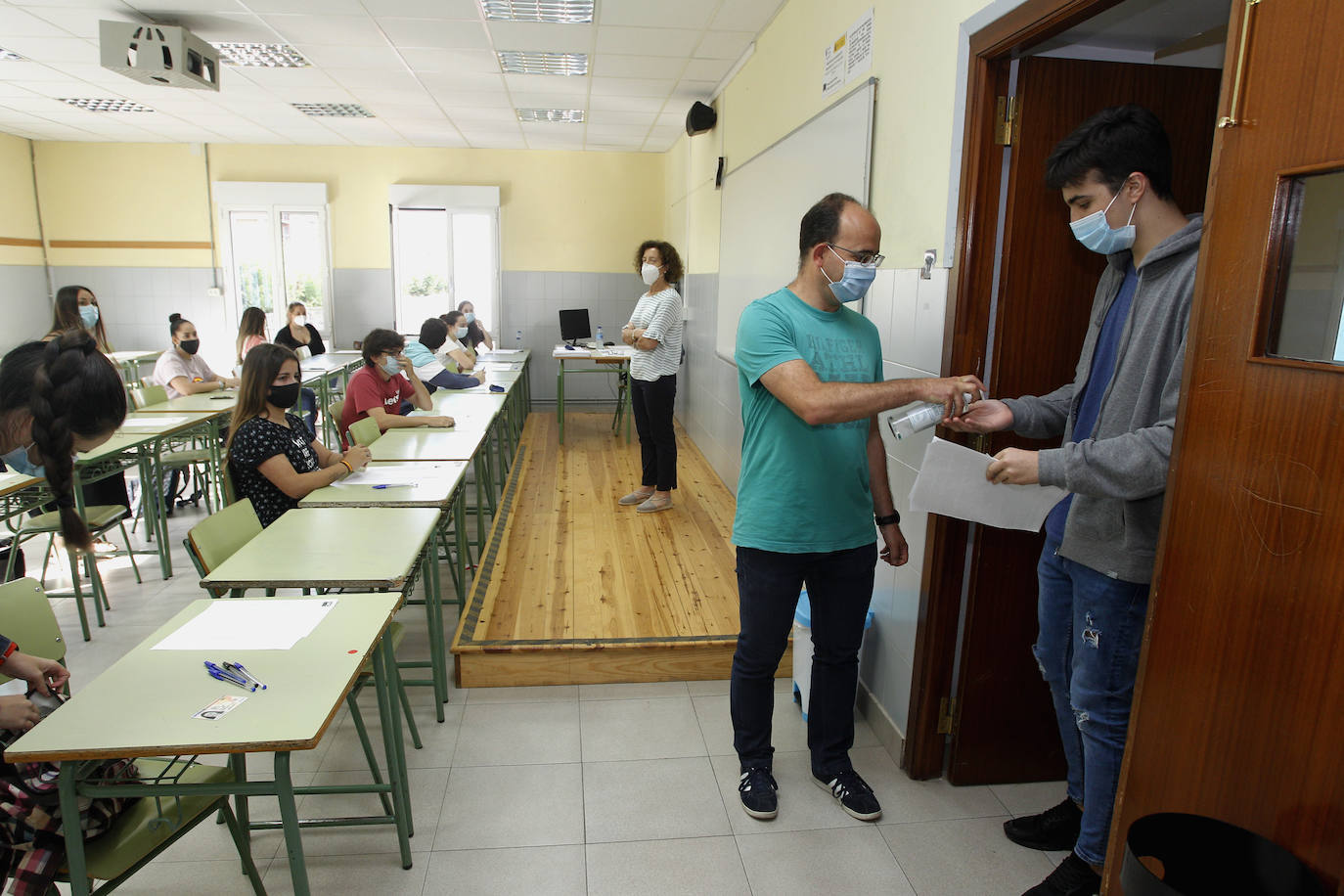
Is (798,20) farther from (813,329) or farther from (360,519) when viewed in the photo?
(360,519)

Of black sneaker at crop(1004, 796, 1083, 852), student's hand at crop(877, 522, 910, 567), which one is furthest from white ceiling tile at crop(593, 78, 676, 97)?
black sneaker at crop(1004, 796, 1083, 852)

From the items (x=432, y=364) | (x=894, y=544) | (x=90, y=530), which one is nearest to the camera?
(x=894, y=544)

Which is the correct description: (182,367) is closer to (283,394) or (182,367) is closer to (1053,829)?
(283,394)

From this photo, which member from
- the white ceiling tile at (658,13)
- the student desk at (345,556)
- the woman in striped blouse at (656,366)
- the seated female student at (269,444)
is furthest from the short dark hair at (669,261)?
the student desk at (345,556)

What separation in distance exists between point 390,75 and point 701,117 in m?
2.37

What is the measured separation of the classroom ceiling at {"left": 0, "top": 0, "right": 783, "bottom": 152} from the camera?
4.58 meters

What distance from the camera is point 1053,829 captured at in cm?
215

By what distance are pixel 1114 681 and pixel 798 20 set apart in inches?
134

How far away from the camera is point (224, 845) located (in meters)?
2.13

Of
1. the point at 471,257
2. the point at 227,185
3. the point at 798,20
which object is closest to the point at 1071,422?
the point at 798,20

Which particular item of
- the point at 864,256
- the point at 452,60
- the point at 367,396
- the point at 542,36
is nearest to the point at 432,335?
the point at 367,396

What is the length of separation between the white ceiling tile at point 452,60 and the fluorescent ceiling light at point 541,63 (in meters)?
0.09

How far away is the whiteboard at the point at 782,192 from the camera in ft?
9.55

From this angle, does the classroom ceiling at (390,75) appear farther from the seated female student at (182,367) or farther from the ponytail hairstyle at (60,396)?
the ponytail hairstyle at (60,396)
